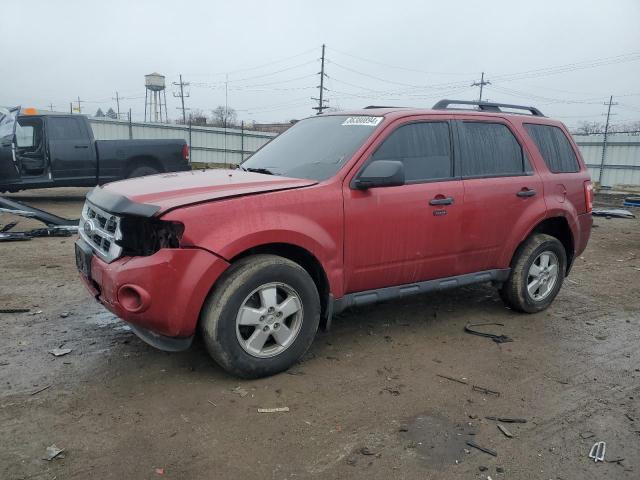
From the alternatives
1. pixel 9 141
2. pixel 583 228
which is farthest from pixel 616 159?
pixel 9 141

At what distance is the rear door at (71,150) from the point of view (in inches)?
444

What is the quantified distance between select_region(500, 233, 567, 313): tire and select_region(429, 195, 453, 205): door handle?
1.18m

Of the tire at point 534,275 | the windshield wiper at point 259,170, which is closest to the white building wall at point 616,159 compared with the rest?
the tire at point 534,275

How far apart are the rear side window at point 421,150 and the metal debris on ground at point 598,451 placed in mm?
2163

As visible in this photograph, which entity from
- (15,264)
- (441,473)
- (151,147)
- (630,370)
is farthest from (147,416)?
(151,147)

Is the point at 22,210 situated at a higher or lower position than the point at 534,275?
higher

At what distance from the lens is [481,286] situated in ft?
19.8

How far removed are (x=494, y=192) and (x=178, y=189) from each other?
2664 millimetres

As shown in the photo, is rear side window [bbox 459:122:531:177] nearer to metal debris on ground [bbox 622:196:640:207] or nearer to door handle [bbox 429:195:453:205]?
door handle [bbox 429:195:453:205]

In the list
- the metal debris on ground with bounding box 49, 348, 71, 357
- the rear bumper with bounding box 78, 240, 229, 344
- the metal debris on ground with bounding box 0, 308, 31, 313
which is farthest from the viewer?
the metal debris on ground with bounding box 0, 308, 31, 313

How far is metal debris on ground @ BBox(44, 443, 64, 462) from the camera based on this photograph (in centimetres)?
254

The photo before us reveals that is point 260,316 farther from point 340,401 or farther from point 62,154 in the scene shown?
point 62,154

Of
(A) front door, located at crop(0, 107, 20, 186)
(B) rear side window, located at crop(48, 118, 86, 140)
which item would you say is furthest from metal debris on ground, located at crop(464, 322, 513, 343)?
(A) front door, located at crop(0, 107, 20, 186)

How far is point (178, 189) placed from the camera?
3.35m
